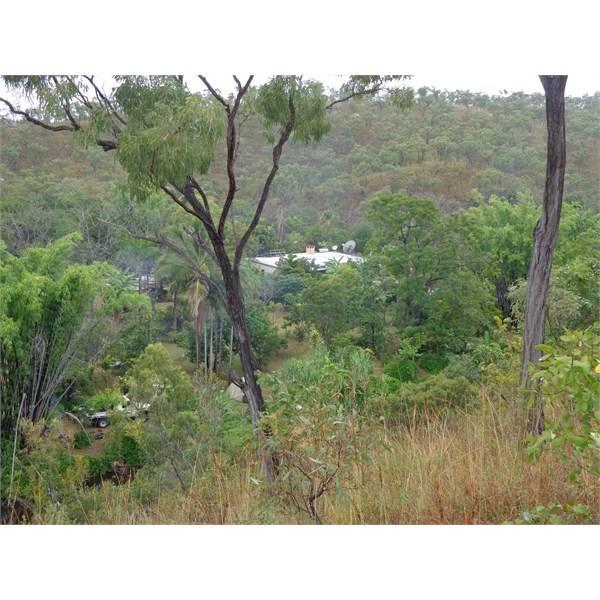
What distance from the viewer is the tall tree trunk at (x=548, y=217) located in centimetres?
320

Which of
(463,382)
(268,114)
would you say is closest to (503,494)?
(463,382)

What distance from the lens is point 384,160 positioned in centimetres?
419

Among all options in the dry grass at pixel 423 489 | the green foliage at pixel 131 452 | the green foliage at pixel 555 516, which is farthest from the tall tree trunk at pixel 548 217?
the green foliage at pixel 131 452

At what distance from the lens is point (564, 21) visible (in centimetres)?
279

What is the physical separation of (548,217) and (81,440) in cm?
272

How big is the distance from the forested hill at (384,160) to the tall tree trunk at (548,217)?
Result: 0.36ft

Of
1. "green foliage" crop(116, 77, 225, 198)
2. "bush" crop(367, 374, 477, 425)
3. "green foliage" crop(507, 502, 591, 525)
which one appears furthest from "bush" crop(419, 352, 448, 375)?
"green foliage" crop(116, 77, 225, 198)

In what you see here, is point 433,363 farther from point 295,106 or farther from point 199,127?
point 199,127

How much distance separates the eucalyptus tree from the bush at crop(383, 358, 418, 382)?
0.82 m

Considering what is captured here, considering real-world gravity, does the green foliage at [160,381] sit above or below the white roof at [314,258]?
below

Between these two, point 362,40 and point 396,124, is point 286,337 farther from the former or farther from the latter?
point 362,40

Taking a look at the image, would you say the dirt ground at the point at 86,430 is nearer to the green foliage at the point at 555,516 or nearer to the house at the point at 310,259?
the house at the point at 310,259

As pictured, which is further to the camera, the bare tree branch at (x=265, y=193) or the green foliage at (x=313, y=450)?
the bare tree branch at (x=265, y=193)

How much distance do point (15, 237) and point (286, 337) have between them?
1642 millimetres
